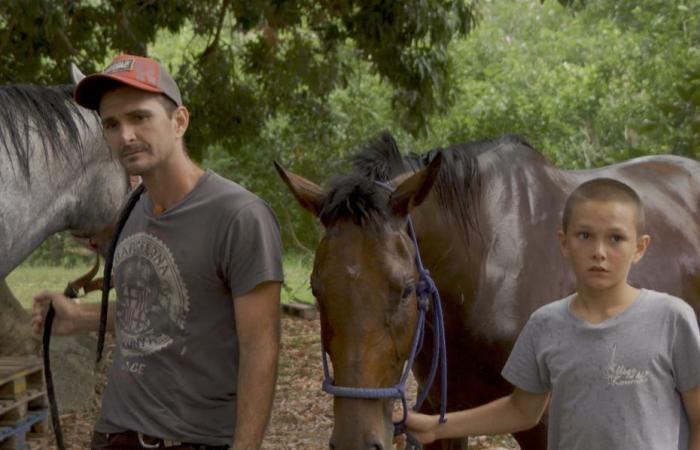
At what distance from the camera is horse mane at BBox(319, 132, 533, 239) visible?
2594 mm

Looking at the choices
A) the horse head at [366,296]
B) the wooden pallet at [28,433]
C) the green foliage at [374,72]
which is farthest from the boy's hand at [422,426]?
the green foliage at [374,72]

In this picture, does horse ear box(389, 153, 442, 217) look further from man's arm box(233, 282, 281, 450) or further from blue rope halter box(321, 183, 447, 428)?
man's arm box(233, 282, 281, 450)

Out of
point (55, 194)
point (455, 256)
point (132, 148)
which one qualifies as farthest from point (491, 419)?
point (55, 194)

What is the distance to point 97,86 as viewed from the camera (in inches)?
96.1

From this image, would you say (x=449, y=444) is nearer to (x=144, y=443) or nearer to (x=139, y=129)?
(x=144, y=443)

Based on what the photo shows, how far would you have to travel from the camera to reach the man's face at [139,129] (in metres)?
2.36

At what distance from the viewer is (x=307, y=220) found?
45.7 ft

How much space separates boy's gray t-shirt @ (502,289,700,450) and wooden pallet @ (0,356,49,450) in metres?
3.45

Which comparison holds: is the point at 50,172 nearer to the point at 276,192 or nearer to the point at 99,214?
the point at 99,214

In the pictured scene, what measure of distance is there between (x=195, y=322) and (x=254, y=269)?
225 mm

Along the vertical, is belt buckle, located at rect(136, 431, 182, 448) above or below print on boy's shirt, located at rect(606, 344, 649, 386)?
below

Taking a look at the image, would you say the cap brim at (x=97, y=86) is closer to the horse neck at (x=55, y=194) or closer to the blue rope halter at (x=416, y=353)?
the blue rope halter at (x=416, y=353)

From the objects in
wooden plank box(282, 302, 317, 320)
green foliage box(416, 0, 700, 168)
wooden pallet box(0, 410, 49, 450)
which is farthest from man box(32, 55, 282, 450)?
green foliage box(416, 0, 700, 168)

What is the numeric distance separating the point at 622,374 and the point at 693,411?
0.19m
